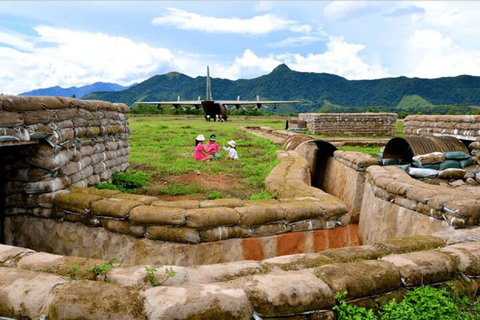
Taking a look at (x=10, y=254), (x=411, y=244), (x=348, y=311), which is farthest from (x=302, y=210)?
(x=10, y=254)

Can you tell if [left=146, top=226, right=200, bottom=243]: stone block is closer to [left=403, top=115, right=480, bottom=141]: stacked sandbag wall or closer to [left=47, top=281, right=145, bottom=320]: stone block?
[left=47, top=281, right=145, bottom=320]: stone block

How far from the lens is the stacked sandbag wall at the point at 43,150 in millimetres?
4793

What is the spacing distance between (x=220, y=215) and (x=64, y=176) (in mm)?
2953

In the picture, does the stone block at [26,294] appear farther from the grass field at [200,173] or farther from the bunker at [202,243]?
the grass field at [200,173]

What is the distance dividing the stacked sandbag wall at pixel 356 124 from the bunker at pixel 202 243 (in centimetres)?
1648

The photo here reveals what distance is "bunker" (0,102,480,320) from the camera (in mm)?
2289

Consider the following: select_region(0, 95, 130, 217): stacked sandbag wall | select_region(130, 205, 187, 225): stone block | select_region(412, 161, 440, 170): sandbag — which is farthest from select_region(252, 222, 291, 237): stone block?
select_region(412, 161, 440, 170): sandbag

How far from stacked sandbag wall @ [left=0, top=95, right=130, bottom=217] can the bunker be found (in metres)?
0.02

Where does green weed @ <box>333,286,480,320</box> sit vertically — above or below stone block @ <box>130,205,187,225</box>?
below

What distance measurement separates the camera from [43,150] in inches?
207

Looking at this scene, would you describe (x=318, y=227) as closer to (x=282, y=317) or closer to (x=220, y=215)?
(x=220, y=215)

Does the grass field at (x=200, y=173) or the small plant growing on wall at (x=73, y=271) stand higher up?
the small plant growing on wall at (x=73, y=271)

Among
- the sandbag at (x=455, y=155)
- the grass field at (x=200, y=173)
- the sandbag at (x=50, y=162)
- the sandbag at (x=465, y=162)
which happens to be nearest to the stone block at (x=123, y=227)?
the sandbag at (x=50, y=162)

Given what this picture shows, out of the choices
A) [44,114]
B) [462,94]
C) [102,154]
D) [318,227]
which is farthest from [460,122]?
[462,94]
